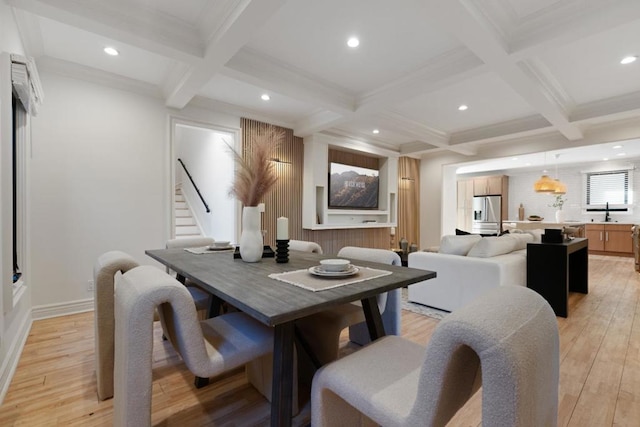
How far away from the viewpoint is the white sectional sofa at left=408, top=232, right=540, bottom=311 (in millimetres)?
2926

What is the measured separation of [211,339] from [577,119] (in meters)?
5.26

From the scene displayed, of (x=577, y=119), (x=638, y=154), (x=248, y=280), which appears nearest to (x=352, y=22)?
Answer: (x=248, y=280)

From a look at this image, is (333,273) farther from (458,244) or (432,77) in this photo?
(432,77)

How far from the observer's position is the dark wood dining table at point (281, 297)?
1016 millimetres

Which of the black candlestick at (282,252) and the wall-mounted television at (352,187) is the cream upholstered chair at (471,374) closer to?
the black candlestick at (282,252)

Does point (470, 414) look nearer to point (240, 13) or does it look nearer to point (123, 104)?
point (240, 13)

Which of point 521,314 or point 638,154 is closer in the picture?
point 521,314

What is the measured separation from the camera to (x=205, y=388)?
71.1 inches

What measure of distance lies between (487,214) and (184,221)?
27.4ft

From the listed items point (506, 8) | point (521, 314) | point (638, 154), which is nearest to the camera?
point (521, 314)

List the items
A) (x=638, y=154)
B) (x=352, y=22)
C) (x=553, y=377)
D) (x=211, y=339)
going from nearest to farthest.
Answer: (x=553, y=377), (x=211, y=339), (x=352, y=22), (x=638, y=154)

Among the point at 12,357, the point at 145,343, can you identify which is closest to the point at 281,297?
the point at 145,343

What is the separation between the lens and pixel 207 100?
3.88 meters

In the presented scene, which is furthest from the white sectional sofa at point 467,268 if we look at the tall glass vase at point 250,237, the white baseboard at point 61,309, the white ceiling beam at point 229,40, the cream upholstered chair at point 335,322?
the white baseboard at point 61,309
